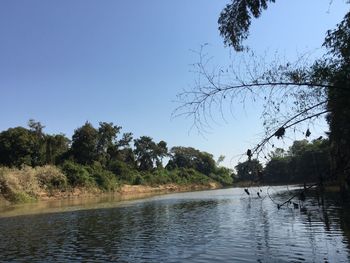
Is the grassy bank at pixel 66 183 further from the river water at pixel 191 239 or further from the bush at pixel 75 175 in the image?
the river water at pixel 191 239

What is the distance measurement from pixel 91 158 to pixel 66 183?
2654 centimetres

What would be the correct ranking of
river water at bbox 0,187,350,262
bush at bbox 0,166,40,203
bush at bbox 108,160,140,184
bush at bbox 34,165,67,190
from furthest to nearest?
bush at bbox 108,160,140,184 < bush at bbox 34,165,67,190 < bush at bbox 0,166,40,203 < river water at bbox 0,187,350,262

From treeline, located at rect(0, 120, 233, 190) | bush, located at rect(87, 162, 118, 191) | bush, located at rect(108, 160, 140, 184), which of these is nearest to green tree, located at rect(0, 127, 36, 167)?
treeline, located at rect(0, 120, 233, 190)

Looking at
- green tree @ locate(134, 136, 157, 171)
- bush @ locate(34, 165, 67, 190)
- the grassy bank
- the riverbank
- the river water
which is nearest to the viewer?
the river water

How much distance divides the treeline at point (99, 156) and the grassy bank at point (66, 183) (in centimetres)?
22

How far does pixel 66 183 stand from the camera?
77062 mm

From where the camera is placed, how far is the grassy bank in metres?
60.4

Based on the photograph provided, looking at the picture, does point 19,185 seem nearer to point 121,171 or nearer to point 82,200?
point 82,200

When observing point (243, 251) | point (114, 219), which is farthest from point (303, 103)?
point (114, 219)

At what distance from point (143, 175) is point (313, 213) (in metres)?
89.8

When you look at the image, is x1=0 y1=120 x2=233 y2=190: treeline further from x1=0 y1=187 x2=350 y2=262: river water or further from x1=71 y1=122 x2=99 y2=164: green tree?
x1=0 y1=187 x2=350 y2=262: river water

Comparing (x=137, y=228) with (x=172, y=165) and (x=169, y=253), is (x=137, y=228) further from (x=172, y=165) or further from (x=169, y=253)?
(x=172, y=165)

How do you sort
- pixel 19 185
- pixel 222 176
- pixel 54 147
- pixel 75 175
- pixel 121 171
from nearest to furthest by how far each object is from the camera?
pixel 19 185, pixel 75 175, pixel 54 147, pixel 121 171, pixel 222 176

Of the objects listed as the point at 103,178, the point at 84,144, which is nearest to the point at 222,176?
the point at 84,144
